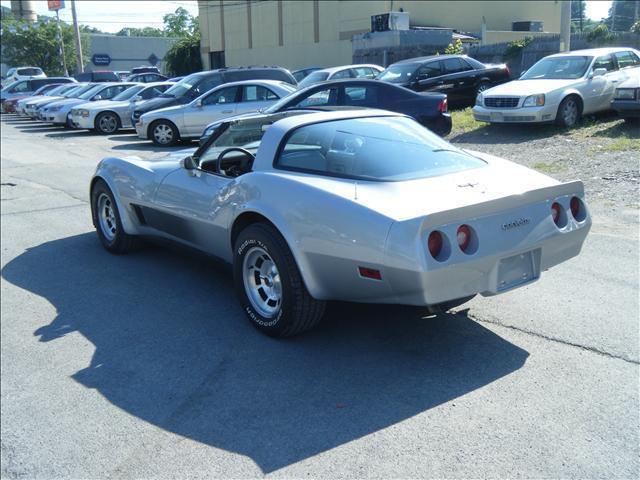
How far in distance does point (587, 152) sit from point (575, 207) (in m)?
7.21

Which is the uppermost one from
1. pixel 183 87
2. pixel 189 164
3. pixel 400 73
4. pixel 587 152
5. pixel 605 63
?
pixel 605 63

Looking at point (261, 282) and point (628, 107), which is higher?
point (628, 107)

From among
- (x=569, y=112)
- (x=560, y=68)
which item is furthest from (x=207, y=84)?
(x=569, y=112)

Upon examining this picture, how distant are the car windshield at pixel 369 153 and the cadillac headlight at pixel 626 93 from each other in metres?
8.50

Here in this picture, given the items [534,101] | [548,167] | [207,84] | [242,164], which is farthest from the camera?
[207,84]

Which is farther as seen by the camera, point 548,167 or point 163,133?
point 163,133

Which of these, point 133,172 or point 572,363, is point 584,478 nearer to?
point 572,363

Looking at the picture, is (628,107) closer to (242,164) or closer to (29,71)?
(242,164)

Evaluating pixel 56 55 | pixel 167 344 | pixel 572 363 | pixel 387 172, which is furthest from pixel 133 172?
pixel 56 55

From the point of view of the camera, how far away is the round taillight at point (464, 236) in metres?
3.80

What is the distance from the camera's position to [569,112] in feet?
43.1

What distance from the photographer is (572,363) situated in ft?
13.3

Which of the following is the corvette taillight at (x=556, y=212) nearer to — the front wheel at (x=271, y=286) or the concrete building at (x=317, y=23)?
the front wheel at (x=271, y=286)

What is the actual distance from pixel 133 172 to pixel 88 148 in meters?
11.8
